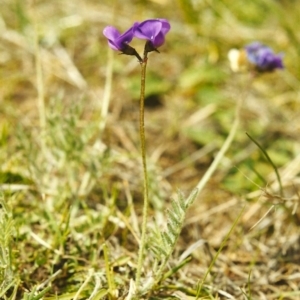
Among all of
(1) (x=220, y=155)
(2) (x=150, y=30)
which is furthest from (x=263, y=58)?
(2) (x=150, y=30)

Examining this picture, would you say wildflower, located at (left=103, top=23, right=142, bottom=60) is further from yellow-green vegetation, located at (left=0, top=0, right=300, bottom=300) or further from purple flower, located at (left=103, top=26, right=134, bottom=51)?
yellow-green vegetation, located at (left=0, top=0, right=300, bottom=300)

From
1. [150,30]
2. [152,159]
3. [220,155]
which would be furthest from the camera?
[152,159]

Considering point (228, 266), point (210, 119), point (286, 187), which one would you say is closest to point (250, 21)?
point (210, 119)

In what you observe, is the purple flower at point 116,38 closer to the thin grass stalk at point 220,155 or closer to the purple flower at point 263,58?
the thin grass stalk at point 220,155

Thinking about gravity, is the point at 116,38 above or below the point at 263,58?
above

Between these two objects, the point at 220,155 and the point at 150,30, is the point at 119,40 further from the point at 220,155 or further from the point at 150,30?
the point at 220,155

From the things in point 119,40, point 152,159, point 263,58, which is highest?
point 119,40

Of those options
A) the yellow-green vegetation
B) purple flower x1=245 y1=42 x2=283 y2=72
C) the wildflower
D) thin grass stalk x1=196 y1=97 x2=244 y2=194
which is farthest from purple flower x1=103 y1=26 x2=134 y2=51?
purple flower x1=245 y1=42 x2=283 y2=72
